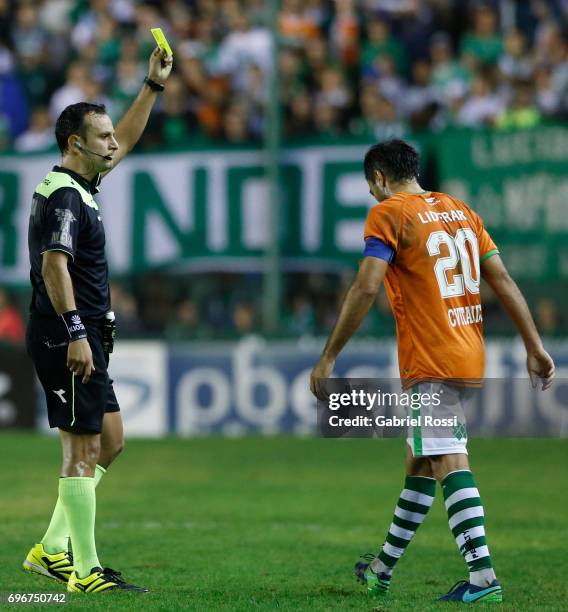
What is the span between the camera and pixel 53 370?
614 centimetres

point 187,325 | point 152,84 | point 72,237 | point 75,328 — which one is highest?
point 152,84

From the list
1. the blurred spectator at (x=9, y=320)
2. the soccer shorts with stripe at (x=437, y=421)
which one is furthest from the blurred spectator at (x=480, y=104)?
the soccer shorts with stripe at (x=437, y=421)

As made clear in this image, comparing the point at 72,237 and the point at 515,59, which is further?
the point at 515,59

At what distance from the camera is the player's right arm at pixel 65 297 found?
5895 mm

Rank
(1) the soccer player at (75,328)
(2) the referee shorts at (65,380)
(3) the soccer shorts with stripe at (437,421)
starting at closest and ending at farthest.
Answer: (3) the soccer shorts with stripe at (437,421)
(1) the soccer player at (75,328)
(2) the referee shorts at (65,380)

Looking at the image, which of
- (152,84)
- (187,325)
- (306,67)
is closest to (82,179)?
(152,84)

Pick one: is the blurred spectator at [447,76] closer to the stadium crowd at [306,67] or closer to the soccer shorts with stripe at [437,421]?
the stadium crowd at [306,67]

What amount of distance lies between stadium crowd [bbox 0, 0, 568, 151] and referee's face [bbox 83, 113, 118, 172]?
920 centimetres

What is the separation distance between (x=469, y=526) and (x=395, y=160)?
5.68 ft

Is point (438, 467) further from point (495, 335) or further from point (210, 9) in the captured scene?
point (210, 9)

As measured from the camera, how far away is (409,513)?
6020 mm

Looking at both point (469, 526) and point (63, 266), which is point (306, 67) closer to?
point (63, 266)

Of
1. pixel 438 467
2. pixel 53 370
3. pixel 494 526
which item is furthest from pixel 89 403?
pixel 494 526

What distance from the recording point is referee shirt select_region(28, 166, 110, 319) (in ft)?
19.7
